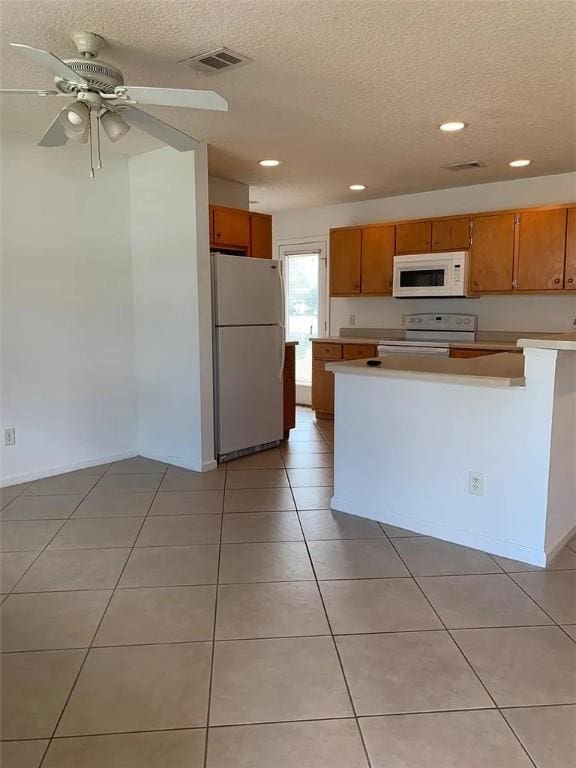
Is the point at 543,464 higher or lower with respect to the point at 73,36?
lower

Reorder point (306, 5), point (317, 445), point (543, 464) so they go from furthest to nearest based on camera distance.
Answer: point (317, 445)
point (543, 464)
point (306, 5)

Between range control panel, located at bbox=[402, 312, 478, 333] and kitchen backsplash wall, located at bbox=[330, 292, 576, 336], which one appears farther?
range control panel, located at bbox=[402, 312, 478, 333]

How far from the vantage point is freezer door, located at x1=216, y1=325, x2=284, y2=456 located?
4.41 m

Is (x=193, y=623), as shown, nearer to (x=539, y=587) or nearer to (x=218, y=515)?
(x=218, y=515)

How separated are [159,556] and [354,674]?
1270 millimetres

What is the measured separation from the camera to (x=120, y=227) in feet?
14.6

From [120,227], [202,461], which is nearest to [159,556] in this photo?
[202,461]

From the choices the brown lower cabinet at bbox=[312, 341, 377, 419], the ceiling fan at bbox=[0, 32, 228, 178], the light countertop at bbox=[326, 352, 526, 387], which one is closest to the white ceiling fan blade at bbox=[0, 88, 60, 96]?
the ceiling fan at bbox=[0, 32, 228, 178]

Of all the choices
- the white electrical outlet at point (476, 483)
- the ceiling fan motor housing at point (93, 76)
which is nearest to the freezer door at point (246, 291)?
the ceiling fan motor housing at point (93, 76)

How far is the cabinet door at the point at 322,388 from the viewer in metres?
6.18

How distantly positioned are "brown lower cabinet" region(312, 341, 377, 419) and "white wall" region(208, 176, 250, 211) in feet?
5.68

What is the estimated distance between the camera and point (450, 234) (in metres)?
5.34

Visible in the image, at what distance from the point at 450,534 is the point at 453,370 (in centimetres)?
88

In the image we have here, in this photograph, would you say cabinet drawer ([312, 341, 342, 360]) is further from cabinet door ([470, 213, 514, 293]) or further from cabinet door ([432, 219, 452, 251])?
cabinet door ([470, 213, 514, 293])
